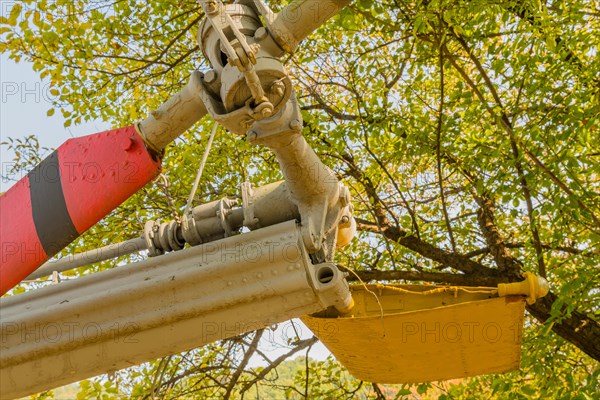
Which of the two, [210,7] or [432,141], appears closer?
[210,7]

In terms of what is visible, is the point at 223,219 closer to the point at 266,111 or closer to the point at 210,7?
the point at 266,111

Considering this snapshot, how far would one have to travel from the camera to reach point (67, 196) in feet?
8.79

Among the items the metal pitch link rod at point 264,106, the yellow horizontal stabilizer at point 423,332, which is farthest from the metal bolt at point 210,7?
the yellow horizontal stabilizer at point 423,332

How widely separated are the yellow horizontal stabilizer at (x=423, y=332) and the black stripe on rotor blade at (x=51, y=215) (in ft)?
3.81

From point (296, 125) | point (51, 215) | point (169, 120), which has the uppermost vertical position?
point (169, 120)

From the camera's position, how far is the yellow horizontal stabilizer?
313 cm

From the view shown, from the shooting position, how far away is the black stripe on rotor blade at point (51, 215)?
105 inches

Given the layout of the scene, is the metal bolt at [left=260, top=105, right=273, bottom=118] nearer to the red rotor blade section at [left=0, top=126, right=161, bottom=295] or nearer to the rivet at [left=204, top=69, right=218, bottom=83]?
the rivet at [left=204, top=69, right=218, bottom=83]

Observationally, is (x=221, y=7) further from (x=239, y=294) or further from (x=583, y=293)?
(x=583, y=293)

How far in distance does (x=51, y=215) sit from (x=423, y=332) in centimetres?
181

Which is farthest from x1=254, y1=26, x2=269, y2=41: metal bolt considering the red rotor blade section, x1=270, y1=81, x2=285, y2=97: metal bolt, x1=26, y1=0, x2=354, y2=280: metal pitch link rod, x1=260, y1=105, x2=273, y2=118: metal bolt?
the red rotor blade section

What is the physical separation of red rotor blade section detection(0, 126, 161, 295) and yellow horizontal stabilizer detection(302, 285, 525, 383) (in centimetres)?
108

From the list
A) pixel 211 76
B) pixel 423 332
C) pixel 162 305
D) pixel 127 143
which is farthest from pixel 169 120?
pixel 423 332

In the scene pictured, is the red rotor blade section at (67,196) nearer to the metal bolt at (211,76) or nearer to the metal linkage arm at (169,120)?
the metal linkage arm at (169,120)
